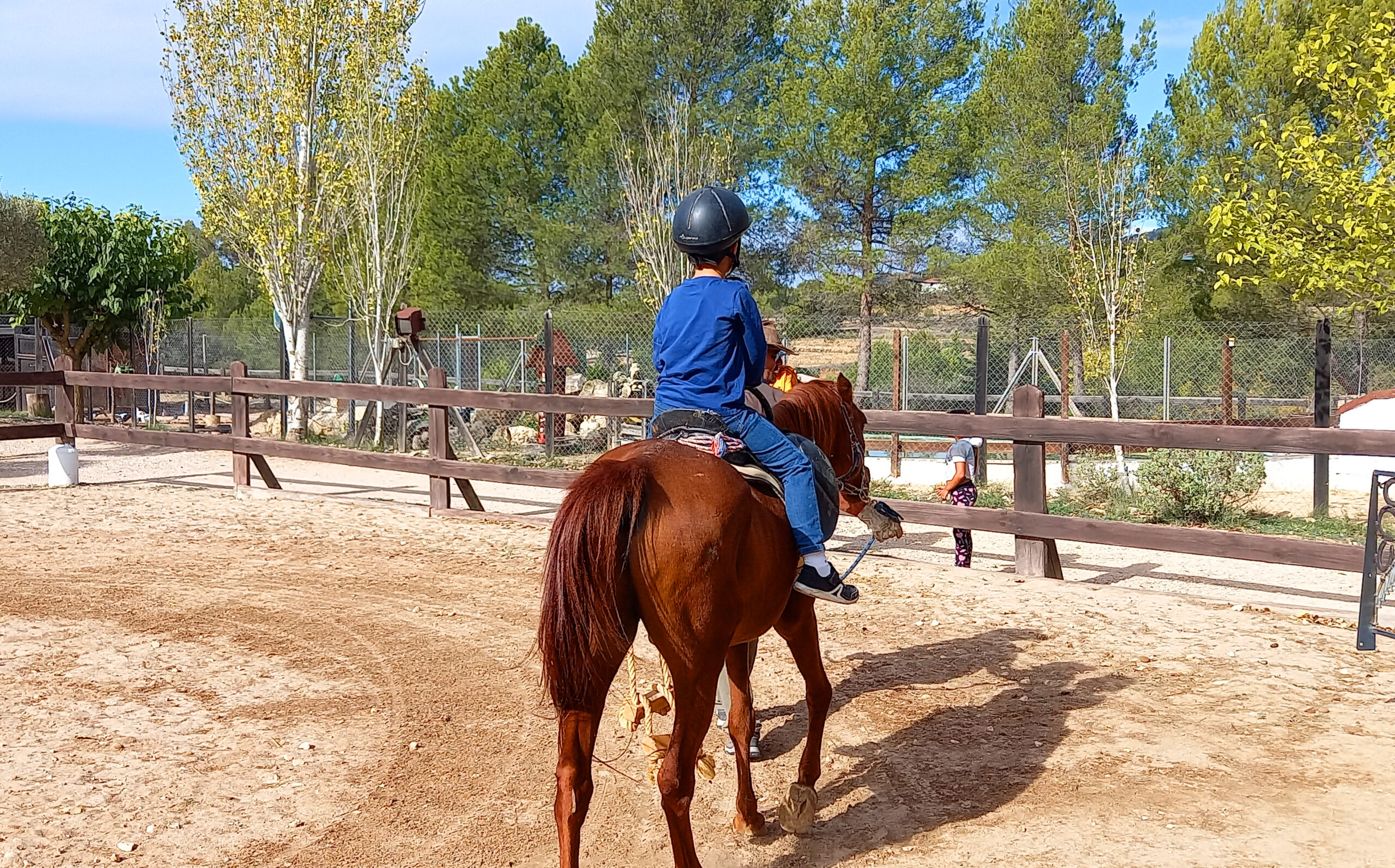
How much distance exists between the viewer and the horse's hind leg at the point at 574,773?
337 cm

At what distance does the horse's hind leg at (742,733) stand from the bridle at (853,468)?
972 mm

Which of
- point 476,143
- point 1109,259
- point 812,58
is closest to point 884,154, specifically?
point 812,58

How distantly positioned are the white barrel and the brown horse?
11618mm

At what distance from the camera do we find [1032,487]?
840 cm

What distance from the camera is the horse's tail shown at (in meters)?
3.40

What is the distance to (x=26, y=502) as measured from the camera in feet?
38.7

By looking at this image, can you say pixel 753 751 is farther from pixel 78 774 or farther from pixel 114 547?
pixel 114 547

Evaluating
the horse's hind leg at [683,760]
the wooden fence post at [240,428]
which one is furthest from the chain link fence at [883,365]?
the horse's hind leg at [683,760]

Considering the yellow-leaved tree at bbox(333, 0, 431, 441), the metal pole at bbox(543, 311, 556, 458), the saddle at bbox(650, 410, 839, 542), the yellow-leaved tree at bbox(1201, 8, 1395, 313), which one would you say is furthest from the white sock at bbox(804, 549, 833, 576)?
the yellow-leaved tree at bbox(333, 0, 431, 441)

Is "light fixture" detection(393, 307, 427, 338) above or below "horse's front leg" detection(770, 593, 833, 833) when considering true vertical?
above

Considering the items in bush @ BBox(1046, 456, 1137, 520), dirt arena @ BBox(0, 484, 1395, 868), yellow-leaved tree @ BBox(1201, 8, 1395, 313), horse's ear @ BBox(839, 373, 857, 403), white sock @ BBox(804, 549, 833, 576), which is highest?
yellow-leaved tree @ BBox(1201, 8, 1395, 313)

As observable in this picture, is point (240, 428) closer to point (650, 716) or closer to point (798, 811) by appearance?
point (650, 716)

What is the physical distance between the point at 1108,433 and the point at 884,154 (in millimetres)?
19852

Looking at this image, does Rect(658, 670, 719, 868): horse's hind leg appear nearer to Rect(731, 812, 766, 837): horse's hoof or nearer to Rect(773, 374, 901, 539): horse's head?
Rect(731, 812, 766, 837): horse's hoof
